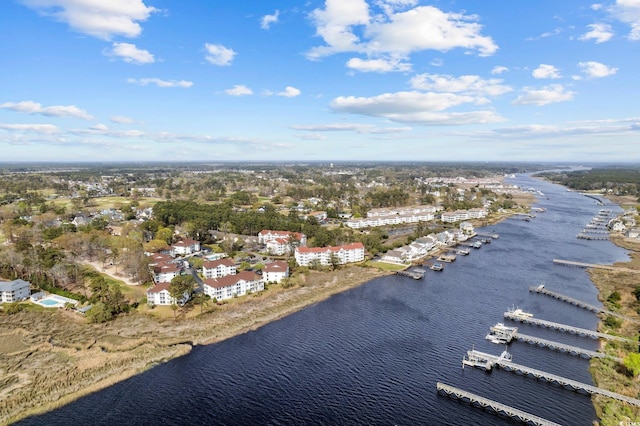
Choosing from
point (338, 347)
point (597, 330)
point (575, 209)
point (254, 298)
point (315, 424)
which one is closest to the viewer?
point (315, 424)

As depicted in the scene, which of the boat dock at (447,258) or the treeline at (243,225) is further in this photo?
the treeline at (243,225)

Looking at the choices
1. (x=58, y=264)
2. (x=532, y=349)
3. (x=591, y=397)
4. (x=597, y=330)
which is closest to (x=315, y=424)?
(x=591, y=397)

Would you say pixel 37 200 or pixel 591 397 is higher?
pixel 37 200

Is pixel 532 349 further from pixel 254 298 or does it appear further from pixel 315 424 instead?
pixel 254 298

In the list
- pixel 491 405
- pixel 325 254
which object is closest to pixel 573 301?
pixel 491 405

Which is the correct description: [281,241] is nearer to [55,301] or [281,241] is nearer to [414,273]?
[414,273]

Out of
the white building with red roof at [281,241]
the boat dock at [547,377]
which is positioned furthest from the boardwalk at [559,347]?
the white building with red roof at [281,241]

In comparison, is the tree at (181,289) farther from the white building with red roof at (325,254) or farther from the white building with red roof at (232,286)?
the white building with red roof at (325,254)
